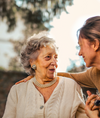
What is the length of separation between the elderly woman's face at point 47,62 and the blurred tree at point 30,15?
5.99 feet

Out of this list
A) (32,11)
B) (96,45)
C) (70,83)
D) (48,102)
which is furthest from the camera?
(32,11)

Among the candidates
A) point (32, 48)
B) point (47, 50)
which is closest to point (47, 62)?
point (47, 50)

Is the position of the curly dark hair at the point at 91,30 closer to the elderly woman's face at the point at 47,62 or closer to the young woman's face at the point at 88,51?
the young woman's face at the point at 88,51

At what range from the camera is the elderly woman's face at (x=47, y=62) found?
1501 mm

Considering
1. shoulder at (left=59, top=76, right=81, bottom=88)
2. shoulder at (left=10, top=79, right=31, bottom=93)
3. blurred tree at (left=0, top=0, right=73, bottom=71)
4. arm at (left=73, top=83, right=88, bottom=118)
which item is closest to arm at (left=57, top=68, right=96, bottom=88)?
shoulder at (left=59, top=76, right=81, bottom=88)

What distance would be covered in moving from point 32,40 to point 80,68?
168 centimetres

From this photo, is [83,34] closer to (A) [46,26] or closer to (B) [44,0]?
(A) [46,26]

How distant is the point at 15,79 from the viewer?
10.3 feet

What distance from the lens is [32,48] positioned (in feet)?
5.17

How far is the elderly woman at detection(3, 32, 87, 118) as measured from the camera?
141 cm

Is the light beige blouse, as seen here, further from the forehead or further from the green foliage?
the green foliage

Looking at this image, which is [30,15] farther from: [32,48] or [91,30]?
[91,30]

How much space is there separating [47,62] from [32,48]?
9.0 inches

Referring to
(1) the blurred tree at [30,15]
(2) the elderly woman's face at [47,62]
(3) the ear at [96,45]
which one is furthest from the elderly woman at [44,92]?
(1) the blurred tree at [30,15]
